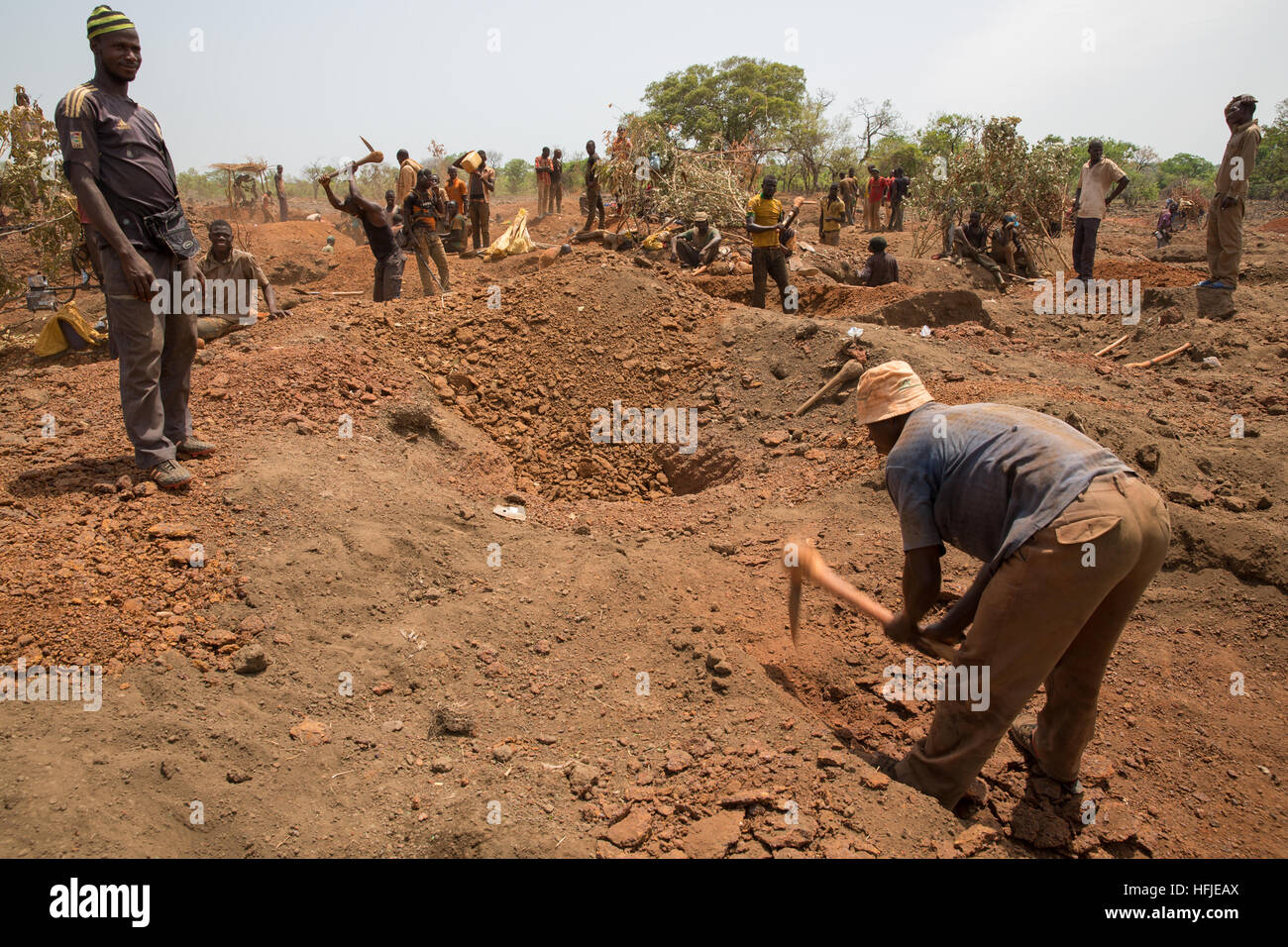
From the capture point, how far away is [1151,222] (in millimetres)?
21625

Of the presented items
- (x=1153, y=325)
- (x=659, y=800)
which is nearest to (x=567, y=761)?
(x=659, y=800)

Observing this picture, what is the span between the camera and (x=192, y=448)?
4.04m

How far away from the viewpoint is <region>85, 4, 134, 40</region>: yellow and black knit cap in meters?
3.32

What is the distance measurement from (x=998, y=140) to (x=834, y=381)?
404 inches

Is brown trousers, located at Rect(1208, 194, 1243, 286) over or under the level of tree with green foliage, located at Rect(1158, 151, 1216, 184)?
under

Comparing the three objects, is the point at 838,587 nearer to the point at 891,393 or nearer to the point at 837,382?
the point at 891,393

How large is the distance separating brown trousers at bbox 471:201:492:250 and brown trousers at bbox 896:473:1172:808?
1315 cm

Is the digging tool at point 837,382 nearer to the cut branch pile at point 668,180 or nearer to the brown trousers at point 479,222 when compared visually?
the cut branch pile at point 668,180

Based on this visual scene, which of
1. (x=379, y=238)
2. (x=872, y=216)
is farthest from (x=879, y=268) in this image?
(x=872, y=216)

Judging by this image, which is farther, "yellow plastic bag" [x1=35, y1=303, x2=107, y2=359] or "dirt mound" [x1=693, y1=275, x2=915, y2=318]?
"dirt mound" [x1=693, y1=275, x2=915, y2=318]

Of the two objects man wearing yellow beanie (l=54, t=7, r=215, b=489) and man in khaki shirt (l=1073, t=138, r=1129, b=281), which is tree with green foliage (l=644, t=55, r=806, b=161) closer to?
man in khaki shirt (l=1073, t=138, r=1129, b=281)

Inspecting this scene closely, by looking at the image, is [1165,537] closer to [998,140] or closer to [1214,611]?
[1214,611]

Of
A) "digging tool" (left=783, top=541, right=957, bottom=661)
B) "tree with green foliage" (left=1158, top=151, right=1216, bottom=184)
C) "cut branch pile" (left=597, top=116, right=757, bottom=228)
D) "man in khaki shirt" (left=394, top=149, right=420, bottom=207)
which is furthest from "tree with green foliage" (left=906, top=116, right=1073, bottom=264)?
"tree with green foliage" (left=1158, top=151, right=1216, bottom=184)

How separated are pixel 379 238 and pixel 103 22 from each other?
470 centimetres
